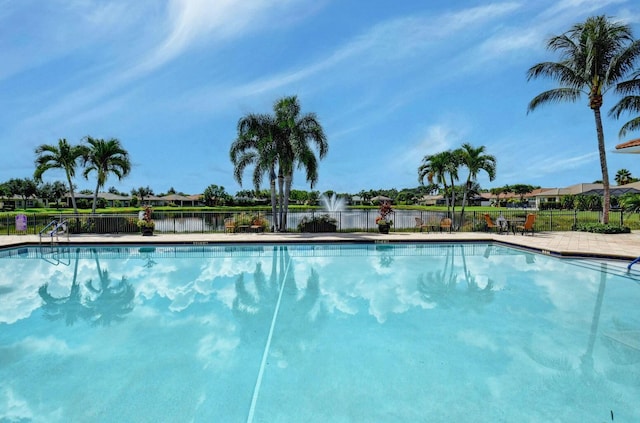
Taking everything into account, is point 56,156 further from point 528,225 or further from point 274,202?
point 528,225

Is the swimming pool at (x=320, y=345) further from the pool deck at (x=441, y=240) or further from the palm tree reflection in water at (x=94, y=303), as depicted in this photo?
the pool deck at (x=441, y=240)

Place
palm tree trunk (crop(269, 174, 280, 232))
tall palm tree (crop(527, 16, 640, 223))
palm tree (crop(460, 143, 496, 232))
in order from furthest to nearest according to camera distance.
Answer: palm tree (crop(460, 143, 496, 232)), palm tree trunk (crop(269, 174, 280, 232)), tall palm tree (crop(527, 16, 640, 223))

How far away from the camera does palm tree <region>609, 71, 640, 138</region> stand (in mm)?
14766

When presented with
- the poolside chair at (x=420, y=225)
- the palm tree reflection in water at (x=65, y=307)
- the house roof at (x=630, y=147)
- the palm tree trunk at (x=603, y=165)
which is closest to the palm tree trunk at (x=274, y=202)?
the poolside chair at (x=420, y=225)

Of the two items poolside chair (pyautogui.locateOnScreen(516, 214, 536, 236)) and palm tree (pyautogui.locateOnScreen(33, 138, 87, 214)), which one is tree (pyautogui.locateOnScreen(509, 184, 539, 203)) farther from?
palm tree (pyautogui.locateOnScreen(33, 138, 87, 214))

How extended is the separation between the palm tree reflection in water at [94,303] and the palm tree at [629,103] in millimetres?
20128

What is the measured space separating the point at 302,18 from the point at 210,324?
11795 mm

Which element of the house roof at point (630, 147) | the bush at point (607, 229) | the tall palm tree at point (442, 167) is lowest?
the bush at point (607, 229)

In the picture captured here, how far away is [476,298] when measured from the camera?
622 centimetres

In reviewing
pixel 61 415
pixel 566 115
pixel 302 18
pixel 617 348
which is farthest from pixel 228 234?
pixel 566 115

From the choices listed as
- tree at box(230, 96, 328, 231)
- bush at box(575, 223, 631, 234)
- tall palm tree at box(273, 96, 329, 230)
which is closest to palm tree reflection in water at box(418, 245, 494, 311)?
tall palm tree at box(273, 96, 329, 230)

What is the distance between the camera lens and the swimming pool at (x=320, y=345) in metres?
3.00

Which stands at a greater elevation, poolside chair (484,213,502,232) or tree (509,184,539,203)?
tree (509,184,539,203)

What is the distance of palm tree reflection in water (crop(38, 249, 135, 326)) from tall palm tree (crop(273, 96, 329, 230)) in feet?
28.0
